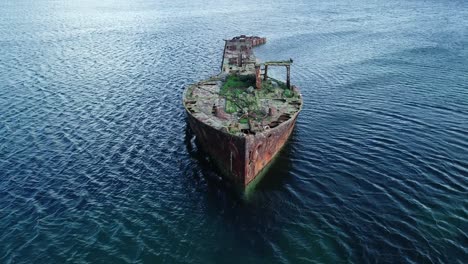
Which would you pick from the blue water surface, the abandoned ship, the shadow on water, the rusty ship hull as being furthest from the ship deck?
the shadow on water

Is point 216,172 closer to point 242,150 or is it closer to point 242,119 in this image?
point 242,150

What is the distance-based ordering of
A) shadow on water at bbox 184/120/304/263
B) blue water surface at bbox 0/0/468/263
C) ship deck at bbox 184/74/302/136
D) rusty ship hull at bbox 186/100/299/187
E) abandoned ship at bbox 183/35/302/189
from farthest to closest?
ship deck at bbox 184/74/302/136 → abandoned ship at bbox 183/35/302/189 → rusty ship hull at bbox 186/100/299/187 → shadow on water at bbox 184/120/304/263 → blue water surface at bbox 0/0/468/263

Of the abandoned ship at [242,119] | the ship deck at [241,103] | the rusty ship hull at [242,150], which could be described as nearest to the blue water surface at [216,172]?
the rusty ship hull at [242,150]

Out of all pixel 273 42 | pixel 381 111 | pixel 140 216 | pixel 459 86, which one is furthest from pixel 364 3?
pixel 140 216

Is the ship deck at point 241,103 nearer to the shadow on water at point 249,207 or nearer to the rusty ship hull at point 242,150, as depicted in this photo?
the rusty ship hull at point 242,150

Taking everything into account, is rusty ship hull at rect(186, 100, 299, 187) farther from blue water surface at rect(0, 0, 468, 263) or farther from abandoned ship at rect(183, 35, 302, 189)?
blue water surface at rect(0, 0, 468, 263)
